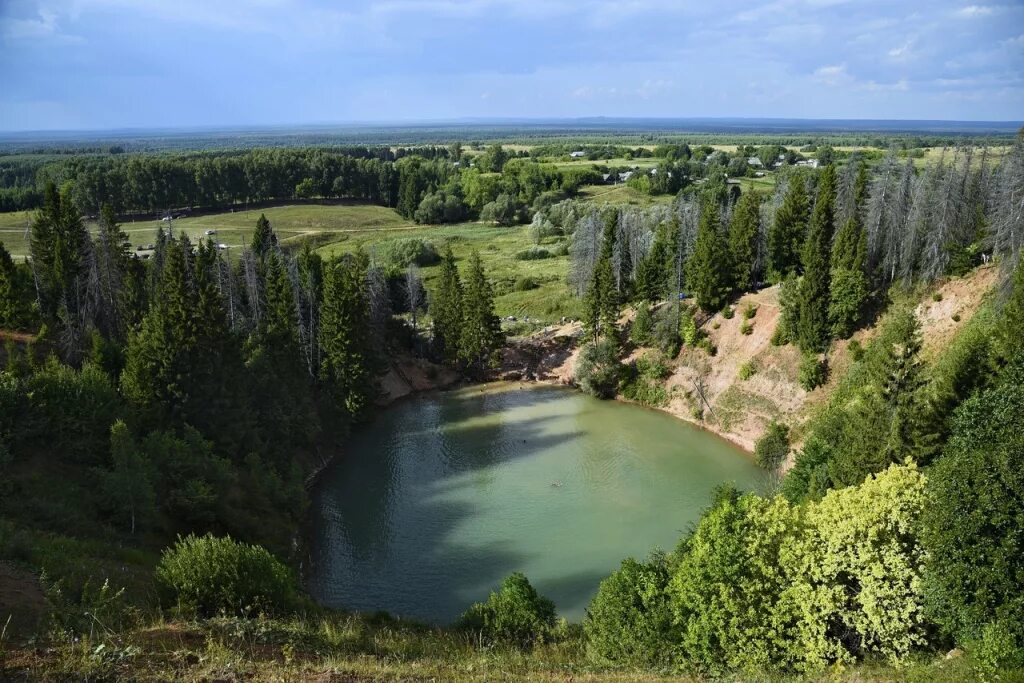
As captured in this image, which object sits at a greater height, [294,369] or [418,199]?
[418,199]

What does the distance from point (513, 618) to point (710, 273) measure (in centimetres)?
4316

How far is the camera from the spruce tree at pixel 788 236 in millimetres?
62562

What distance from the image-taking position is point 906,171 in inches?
2186

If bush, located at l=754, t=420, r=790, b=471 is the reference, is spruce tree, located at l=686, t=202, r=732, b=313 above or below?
above

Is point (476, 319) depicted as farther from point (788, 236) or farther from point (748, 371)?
point (788, 236)

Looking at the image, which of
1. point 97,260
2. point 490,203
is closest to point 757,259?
point 97,260

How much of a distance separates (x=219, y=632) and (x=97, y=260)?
37137 mm

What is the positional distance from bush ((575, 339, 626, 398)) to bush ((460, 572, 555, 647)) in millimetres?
36140

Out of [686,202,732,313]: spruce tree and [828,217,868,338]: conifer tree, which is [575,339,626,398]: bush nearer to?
[686,202,732,313]: spruce tree

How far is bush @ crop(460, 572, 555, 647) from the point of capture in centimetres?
2369

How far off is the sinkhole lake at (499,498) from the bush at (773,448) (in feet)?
3.14

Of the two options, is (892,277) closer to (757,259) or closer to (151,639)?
(757,259)

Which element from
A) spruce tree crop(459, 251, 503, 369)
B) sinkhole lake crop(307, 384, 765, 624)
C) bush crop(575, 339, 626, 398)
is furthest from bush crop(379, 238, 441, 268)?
bush crop(575, 339, 626, 398)

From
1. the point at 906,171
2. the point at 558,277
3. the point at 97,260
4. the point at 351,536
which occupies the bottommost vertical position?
the point at 351,536
